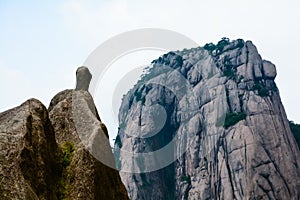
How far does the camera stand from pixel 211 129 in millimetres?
89375

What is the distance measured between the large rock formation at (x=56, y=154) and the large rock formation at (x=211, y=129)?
63.9 m

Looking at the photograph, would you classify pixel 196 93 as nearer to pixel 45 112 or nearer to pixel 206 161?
pixel 206 161

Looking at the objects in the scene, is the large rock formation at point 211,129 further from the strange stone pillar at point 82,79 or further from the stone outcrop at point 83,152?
the stone outcrop at point 83,152

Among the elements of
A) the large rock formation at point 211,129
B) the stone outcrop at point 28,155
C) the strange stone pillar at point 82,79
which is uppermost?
the large rock formation at point 211,129

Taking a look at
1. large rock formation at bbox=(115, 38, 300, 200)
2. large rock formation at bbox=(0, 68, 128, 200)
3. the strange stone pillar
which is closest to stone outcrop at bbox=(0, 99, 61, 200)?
large rock formation at bbox=(0, 68, 128, 200)

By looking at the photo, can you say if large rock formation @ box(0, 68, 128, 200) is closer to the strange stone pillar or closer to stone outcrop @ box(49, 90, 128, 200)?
stone outcrop @ box(49, 90, 128, 200)

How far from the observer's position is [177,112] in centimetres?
10025

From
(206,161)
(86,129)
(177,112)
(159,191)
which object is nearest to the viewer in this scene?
(86,129)

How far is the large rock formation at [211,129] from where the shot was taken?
7931cm


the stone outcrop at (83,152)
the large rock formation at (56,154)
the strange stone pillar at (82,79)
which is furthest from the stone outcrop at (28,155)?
the strange stone pillar at (82,79)

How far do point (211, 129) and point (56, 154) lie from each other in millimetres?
77513

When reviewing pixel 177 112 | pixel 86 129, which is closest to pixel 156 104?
pixel 177 112

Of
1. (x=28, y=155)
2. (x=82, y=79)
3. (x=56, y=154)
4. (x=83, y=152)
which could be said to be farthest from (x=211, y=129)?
(x=28, y=155)

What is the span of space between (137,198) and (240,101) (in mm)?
29698
